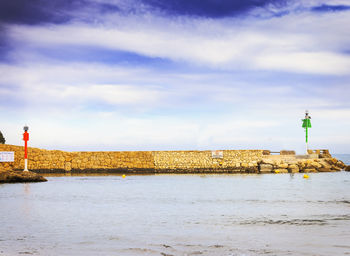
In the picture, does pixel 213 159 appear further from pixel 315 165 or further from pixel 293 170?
pixel 315 165

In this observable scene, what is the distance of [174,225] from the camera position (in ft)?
44.1

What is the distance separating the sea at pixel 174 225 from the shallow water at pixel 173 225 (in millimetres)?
19

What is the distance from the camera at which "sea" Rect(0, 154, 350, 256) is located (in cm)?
990

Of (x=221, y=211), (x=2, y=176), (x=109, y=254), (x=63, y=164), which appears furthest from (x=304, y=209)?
(x=63, y=164)

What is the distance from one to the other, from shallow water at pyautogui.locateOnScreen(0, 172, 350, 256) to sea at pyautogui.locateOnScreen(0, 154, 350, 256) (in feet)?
0.06

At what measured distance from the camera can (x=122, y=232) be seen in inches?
480

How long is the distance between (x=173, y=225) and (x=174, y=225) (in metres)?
0.03

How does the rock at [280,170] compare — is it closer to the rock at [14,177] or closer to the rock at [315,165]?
the rock at [315,165]

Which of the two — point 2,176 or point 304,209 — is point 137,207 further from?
point 2,176

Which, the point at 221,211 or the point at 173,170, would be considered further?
the point at 173,170

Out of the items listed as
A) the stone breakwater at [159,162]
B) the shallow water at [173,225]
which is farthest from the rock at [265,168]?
the shallow water at [173,225]

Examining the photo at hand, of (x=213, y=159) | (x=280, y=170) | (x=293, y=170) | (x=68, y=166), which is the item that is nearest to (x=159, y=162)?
(x=213, y=159)

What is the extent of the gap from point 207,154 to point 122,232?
34.7 metres

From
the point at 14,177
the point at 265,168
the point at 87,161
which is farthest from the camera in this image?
the point at 265,168
